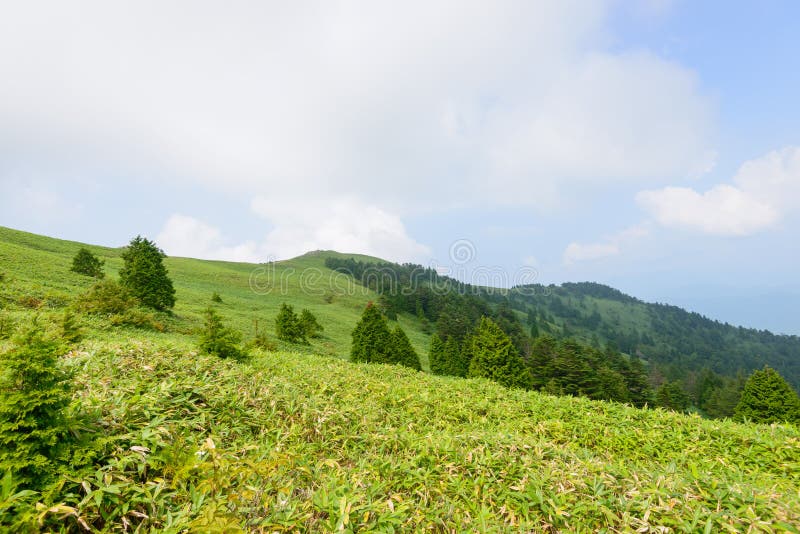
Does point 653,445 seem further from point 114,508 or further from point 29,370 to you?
point 29,370

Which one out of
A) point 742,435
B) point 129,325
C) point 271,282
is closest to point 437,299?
point 271,282

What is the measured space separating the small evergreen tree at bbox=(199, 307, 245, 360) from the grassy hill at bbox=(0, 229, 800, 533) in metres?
0.95

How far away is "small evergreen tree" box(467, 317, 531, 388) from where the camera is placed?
29027 millimetres

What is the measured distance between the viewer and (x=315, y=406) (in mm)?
7277

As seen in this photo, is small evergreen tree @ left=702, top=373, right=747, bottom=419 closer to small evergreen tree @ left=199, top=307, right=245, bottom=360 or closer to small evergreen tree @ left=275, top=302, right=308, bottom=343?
small evergreen tree @ left=275, top=302, right=308, bottom=343

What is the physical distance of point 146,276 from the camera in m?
27.1

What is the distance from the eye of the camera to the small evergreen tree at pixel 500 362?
29.0 meters

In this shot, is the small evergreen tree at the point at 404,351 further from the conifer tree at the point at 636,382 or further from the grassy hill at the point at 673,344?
the grassy hill at the point at 673,344

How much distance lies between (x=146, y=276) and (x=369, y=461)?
2916cm

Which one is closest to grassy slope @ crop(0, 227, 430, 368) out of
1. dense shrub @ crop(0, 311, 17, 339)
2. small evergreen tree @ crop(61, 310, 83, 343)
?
dense shrub @ crop(0, 311, 17, 339)

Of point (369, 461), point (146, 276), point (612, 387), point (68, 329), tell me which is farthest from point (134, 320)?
point (612, 387)

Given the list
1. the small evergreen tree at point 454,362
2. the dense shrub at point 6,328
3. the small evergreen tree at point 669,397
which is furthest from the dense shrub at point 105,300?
the small evergreen tree at point 669,397

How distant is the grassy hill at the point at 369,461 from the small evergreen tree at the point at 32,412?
0.27 meters

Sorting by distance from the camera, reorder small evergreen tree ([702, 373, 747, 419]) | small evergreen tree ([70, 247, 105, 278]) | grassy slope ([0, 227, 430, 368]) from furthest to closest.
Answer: small evergreen tree ([702, 373, 747, 419])
small evergreen tree ([70, 247, 105, 278])
grassy slope ([0, 227, 430, 368])
